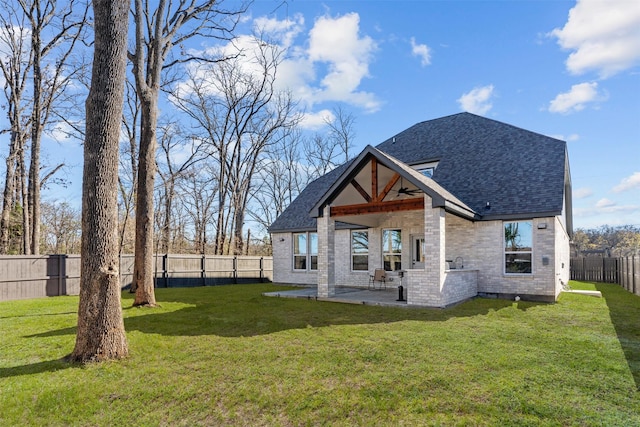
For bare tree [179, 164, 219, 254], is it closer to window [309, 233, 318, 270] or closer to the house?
window [309, 233, 318, 270]


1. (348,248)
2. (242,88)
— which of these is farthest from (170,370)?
(242,88)

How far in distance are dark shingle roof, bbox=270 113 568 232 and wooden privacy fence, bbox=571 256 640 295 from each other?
547cm

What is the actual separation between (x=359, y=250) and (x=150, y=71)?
9.91 meters

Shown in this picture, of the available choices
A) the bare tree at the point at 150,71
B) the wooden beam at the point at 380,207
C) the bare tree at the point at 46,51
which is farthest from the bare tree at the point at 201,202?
the wooden beam at the point at 380,207

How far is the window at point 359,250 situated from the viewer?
15.0m

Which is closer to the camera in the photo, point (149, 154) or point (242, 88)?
point (149, 154)

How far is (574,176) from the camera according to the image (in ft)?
66.6

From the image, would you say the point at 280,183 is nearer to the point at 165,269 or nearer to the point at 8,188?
the point at 165,269

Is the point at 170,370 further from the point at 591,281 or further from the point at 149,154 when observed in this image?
the point at 591,281

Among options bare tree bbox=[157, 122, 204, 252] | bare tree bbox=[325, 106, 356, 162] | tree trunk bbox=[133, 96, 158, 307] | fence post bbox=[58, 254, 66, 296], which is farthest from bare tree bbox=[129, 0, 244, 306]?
bare tree bbox=[325, 106, 356, 162]

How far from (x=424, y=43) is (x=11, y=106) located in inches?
766

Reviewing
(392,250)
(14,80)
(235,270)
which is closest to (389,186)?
(392,250)

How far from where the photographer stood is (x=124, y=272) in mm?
15625

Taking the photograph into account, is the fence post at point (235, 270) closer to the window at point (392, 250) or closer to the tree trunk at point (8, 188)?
the window at point (392, 250)
